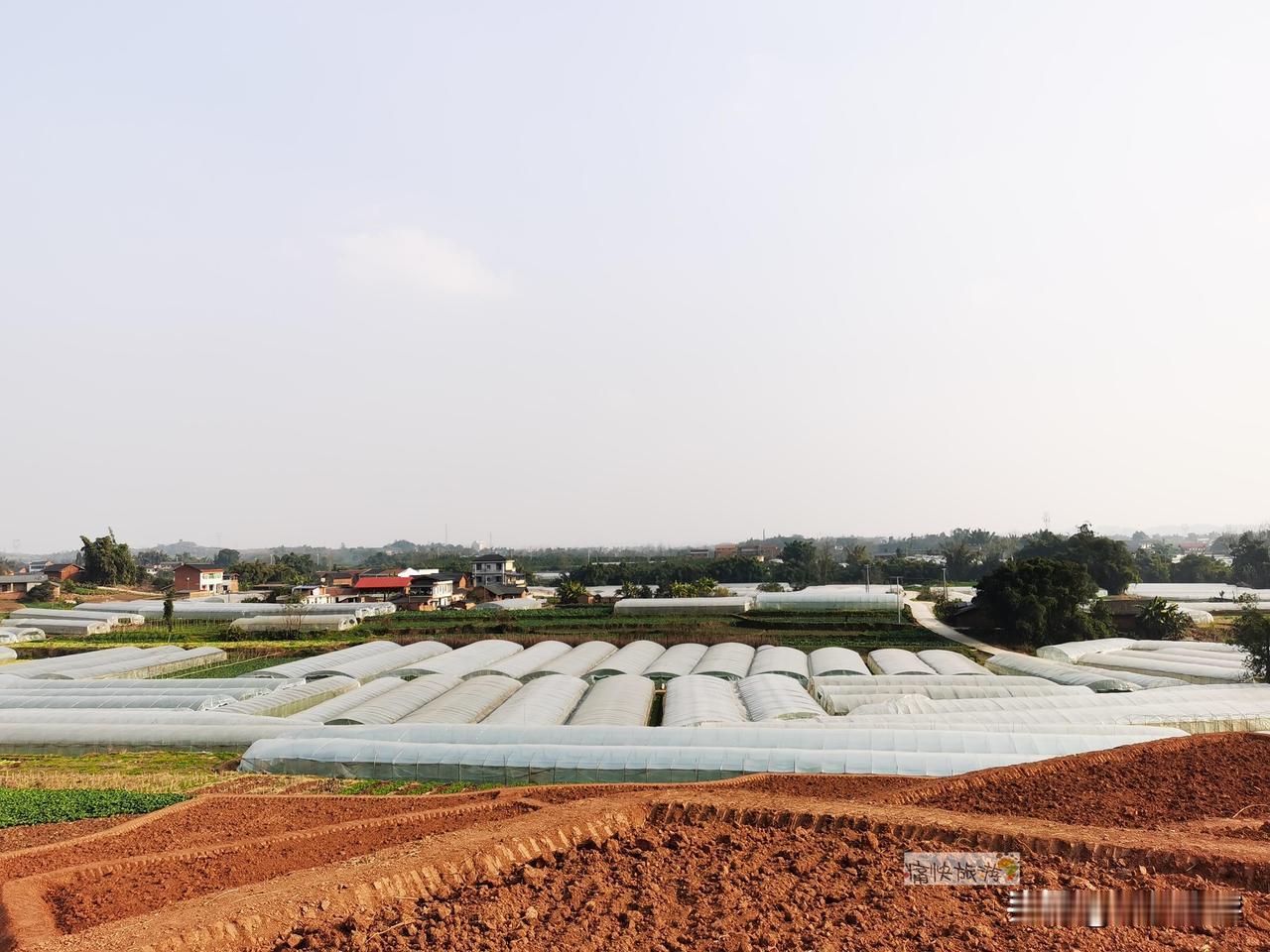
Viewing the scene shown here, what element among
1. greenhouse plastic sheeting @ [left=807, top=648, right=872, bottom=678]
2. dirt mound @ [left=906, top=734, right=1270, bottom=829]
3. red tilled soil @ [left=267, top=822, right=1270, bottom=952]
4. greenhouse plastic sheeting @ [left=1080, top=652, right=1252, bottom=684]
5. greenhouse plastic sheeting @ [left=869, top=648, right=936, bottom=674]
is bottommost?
greenhouse plastic sheeting @ [left=1080, top=652, right=1252, bottom=684]

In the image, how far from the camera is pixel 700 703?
22844mm

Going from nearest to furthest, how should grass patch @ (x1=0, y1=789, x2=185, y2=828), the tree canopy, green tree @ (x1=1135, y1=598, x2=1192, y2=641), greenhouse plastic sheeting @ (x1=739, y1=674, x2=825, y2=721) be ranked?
grass patch @ (x1=0, y1=789, x2=185, y2=828) → greenhouse plastic sheeting @ (x1=739, y1=674, x2=825, y2=721) → green tree @ (x1=1135, y1=598, x2=1192, y2=641) → the tree canopy

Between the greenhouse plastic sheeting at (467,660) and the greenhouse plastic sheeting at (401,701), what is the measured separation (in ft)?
4.37

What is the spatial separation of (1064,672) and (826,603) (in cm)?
2725

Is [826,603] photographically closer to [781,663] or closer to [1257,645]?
[781,663]

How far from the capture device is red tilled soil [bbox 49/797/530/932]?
9195mm

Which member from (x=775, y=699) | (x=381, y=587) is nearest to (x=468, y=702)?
(x=775, y=699)

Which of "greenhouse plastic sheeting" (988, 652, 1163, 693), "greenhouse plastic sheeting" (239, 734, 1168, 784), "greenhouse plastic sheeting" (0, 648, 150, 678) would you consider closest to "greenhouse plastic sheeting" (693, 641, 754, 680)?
"greenhouse plastic sheeting" (988, 652, 1163, 693)

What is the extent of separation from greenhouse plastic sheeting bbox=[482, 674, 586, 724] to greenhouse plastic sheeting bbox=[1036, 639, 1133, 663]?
2334 cm

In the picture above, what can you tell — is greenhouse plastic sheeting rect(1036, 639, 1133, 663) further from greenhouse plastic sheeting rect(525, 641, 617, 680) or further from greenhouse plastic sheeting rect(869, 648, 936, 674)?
greenhouse plastic sheeting rect(525, 641, 617, 680)

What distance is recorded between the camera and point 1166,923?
6672 mm

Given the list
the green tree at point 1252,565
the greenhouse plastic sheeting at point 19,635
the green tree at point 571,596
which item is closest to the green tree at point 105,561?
the greenhouse plastic sheeting at point 19,635

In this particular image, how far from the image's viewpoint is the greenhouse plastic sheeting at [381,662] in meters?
31.0

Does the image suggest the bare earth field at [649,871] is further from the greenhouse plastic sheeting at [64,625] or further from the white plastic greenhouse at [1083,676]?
the greenhouse plastic sheeting at [64,625]
